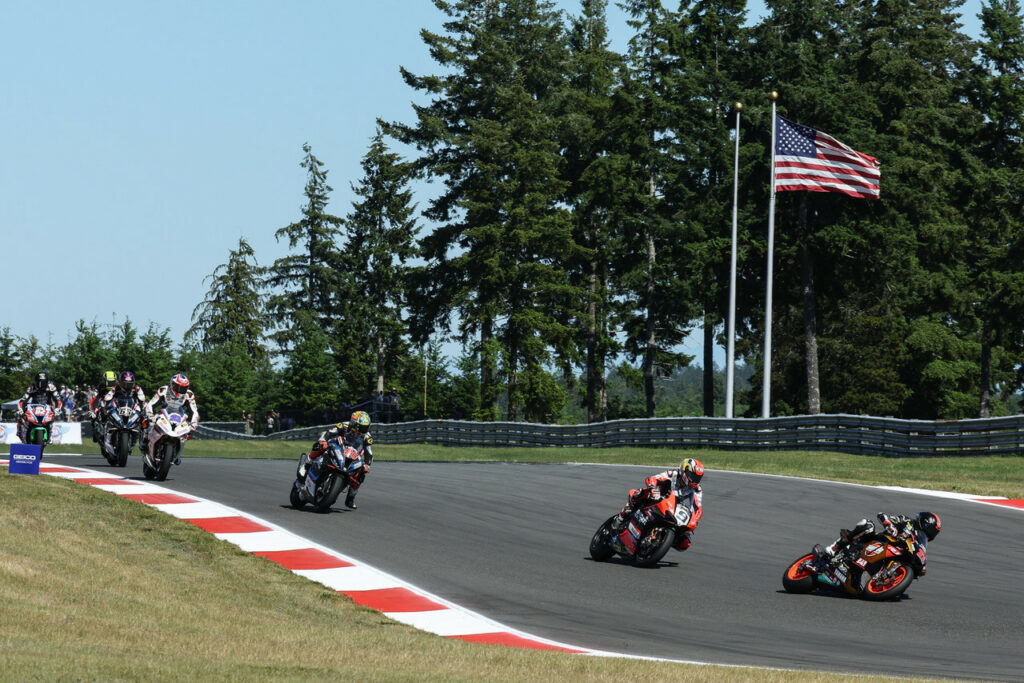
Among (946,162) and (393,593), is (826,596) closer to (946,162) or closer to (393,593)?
(393,593)

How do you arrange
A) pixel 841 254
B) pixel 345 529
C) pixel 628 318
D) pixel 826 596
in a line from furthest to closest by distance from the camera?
pixel 628 318, pixel 841 254, pixel 345 529, pixel 826 596

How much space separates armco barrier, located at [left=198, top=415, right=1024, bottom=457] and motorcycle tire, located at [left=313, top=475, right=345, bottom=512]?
57.3 ft

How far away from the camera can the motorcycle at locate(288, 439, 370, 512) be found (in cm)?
1723

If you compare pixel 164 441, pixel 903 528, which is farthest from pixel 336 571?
pixel 164 441

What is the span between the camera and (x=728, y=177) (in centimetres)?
5675

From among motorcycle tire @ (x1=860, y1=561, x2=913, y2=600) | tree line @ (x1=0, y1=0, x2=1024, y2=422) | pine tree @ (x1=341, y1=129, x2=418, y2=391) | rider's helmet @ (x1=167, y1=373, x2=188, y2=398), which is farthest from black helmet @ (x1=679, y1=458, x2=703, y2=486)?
pine tree @ (x1=341, y1=129, x2=418, y2=391)

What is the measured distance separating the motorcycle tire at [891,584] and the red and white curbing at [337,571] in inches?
171

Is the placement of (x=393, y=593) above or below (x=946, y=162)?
below

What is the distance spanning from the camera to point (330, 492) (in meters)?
17.4

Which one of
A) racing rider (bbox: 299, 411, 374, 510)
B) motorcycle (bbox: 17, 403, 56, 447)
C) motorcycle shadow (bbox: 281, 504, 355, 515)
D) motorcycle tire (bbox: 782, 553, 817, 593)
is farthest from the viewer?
motorcycle (bbox: 17, 403, 56, 447)

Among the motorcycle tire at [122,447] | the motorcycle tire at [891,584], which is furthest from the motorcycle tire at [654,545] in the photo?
the motorcycle tire at [122,447]

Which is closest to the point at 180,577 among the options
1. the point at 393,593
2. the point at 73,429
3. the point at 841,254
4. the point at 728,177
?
the point at 393,593

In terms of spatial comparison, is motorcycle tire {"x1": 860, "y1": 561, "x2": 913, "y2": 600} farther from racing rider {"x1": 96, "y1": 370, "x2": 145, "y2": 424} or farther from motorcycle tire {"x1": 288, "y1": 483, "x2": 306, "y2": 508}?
racing rider {"x1": 96, "y1": 370, "x2": 145, "y2": 424}

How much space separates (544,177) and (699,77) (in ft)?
30.6
